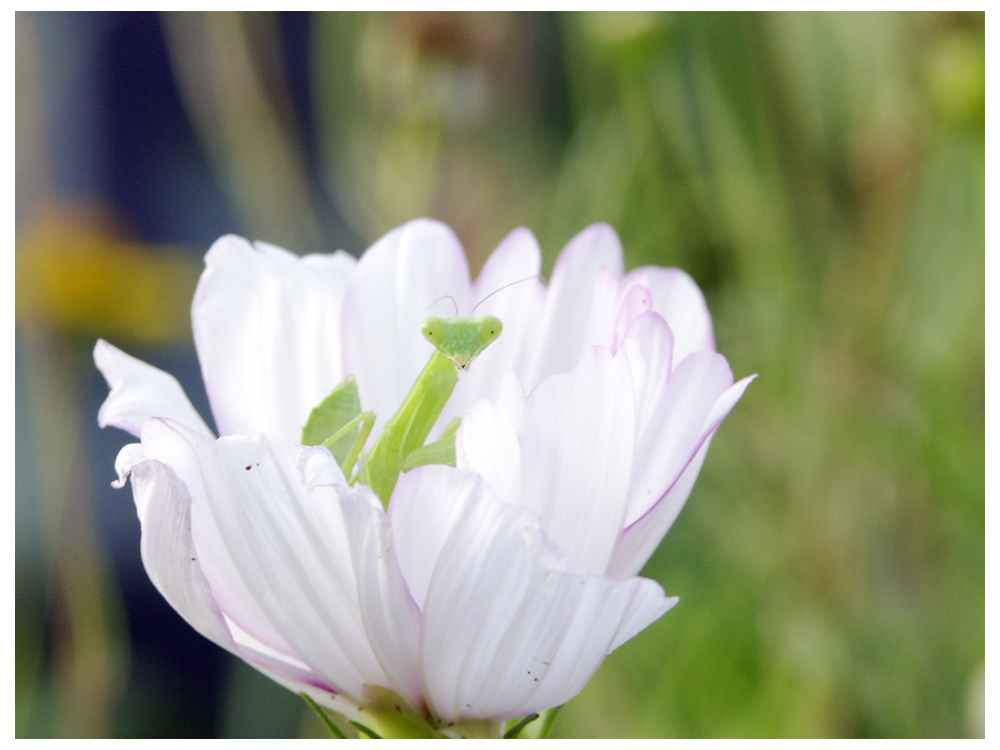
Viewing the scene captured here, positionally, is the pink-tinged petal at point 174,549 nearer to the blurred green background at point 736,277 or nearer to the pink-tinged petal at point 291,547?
the pink-tinged petal at point 291,547

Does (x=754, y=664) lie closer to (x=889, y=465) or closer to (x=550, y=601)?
(x=889, y=465)

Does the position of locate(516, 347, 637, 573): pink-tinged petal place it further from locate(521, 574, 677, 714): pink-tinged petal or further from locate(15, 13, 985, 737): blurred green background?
locate(15, 13, 985, 737): blurred green background

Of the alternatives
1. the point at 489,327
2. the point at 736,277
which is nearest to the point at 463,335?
the point at 489,327

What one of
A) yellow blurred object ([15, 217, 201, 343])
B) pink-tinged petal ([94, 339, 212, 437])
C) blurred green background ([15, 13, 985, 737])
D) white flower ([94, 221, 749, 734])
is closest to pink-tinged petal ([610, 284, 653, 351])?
white flower ([94, 221, 749, 734])
